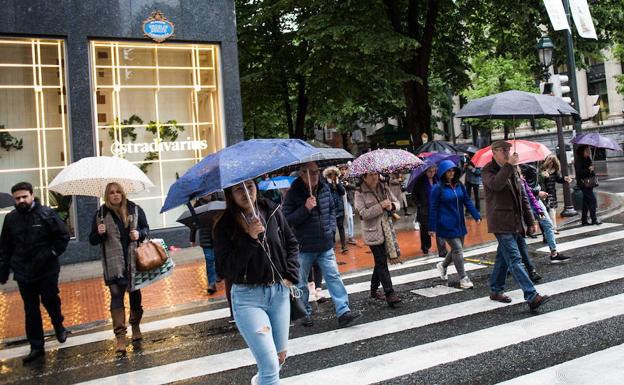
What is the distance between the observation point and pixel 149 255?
6.31m

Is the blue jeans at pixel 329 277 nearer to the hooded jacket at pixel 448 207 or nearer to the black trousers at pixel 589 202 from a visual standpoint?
the hooded jacket at pixel 448 207

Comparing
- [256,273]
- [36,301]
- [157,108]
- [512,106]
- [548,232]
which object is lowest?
[36,301]

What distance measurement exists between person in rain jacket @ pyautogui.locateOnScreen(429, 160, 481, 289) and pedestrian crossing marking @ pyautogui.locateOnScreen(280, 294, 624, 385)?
1743 mm

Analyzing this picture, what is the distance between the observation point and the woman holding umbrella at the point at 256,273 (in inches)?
149

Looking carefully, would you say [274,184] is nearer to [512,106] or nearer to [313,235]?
[313,235]

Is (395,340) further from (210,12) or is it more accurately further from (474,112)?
(210,12)

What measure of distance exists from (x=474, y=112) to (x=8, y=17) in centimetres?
1048

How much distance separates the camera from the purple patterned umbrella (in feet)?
24.4

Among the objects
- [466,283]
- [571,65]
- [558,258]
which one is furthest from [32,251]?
[571,65]

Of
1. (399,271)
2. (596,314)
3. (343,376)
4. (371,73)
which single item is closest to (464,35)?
(371,73)

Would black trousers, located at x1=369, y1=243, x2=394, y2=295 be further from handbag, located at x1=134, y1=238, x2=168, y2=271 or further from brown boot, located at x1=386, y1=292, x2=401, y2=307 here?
handbag, located at x1=134, y1=238, x2=168, y2=271

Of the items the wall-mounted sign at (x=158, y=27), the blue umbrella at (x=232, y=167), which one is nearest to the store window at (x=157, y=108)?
the wall-mounted sign at (x=158, y=27)

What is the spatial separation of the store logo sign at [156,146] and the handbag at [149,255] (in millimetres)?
8015

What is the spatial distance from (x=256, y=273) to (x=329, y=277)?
284 centimetres
